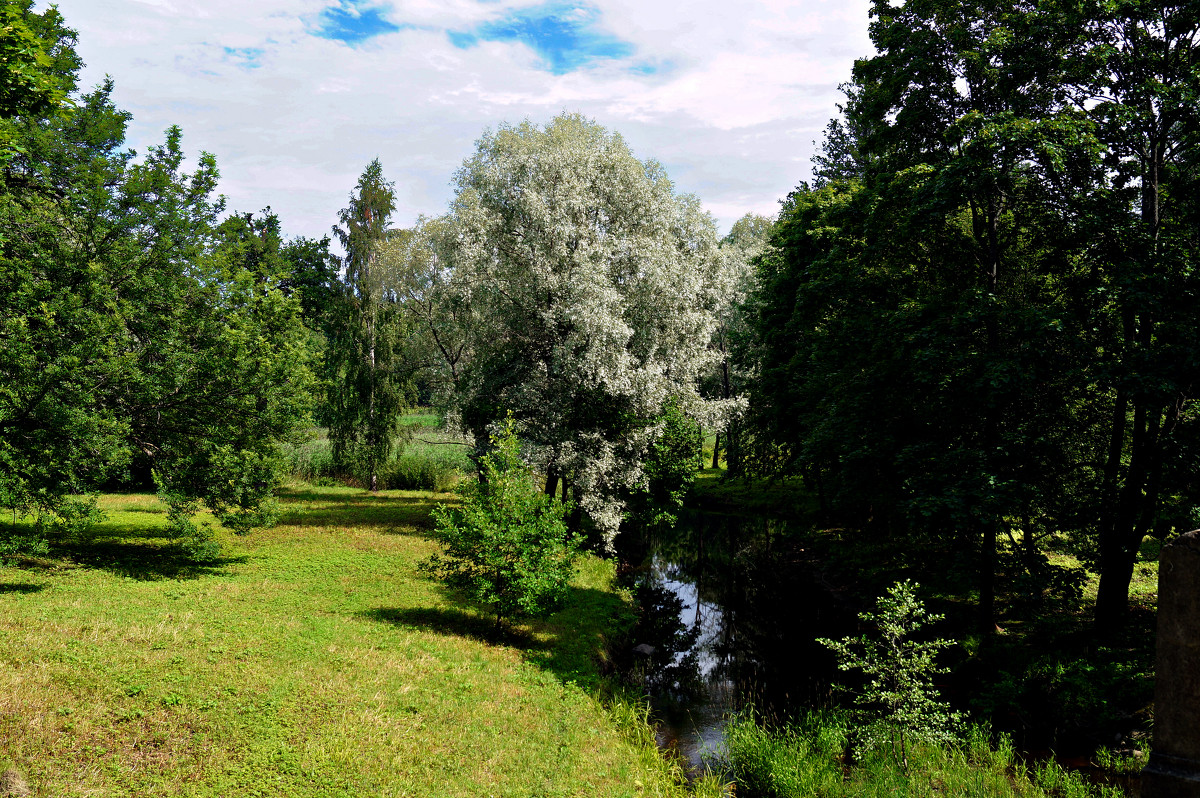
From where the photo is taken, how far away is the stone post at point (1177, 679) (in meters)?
3.45

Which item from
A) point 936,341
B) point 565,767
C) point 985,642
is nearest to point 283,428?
point 565,767

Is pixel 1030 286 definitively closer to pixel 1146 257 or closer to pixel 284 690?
pixel 1146 257

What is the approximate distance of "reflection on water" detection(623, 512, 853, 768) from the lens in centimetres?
1511

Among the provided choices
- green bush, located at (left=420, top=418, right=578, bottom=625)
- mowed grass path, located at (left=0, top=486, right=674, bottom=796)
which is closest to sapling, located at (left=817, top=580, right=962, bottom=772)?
mowed grass path, located at (left=0, top=486, right=674, bottom=796)

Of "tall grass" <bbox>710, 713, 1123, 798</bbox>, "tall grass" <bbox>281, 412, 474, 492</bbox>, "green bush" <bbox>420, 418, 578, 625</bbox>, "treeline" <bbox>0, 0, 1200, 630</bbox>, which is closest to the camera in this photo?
"tall grass" <bbox>710, 713, 1123, 798</bbox>

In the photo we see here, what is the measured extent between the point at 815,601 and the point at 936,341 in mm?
11803

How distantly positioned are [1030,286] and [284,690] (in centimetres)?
A: 2156

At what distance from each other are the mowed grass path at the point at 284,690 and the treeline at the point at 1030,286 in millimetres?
9622

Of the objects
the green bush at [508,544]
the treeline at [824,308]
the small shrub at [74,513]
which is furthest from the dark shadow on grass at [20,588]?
the green bush at [508,544]

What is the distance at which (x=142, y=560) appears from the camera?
1928 centimetres

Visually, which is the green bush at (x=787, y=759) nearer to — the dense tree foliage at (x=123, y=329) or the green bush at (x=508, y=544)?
the green bush at (x=508, y=544)

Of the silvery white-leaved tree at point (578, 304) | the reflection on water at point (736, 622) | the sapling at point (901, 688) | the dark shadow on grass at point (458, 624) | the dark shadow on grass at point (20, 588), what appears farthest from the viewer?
the silvery white-leaved tree at point (578, 304)

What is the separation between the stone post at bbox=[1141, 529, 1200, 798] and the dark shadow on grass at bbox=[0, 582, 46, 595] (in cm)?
2029

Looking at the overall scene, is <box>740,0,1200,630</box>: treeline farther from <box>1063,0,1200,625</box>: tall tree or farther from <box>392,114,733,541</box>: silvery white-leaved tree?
<box>392,114,733,541</box>: silvery white-leaved tree
